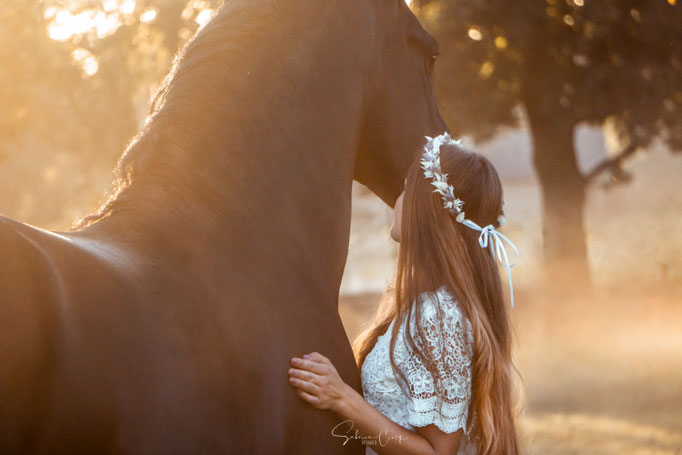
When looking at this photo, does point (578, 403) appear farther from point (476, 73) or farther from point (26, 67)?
point (26, 67)

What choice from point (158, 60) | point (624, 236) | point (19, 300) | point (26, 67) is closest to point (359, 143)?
point (19, 300)

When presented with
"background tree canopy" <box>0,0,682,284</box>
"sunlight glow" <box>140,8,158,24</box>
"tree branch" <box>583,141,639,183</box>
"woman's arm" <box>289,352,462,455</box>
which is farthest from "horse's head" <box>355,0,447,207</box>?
"tree branch" <box>583,141,639,183</box>

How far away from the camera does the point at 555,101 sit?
11.1m

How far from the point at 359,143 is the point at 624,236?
1024cm

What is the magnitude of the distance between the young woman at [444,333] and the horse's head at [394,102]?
0.23m

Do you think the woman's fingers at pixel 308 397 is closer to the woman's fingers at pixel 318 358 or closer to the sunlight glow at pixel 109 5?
the woman's fingers at pixel 318 358

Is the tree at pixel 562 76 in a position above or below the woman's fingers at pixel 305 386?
above

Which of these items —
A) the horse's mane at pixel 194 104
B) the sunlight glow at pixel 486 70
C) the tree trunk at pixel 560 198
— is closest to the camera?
the horse's mane at pixel 194 104

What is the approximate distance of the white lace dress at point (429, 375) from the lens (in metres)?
2.39

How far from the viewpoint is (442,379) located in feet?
7.81

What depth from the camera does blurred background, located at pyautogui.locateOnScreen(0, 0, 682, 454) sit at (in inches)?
373

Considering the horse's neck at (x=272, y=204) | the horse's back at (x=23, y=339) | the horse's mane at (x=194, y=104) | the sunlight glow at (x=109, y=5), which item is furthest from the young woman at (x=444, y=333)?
the sunlight glow at (x=109, y=5)

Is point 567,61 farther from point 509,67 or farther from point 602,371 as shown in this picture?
point 602,371

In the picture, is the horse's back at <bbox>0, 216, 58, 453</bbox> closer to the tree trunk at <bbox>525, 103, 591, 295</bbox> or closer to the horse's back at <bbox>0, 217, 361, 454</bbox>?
the horse's back at <bbox>0, 217, 361, 454</bbox>
